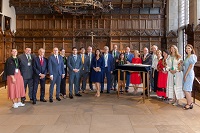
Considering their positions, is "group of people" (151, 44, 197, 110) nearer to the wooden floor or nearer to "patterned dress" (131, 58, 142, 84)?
the wooden floor

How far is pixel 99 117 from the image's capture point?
203 inches

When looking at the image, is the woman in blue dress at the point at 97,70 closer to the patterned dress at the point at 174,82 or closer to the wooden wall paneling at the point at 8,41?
the patterned dress at the point at 174,82

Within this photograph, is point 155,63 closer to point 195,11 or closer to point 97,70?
point 97,70

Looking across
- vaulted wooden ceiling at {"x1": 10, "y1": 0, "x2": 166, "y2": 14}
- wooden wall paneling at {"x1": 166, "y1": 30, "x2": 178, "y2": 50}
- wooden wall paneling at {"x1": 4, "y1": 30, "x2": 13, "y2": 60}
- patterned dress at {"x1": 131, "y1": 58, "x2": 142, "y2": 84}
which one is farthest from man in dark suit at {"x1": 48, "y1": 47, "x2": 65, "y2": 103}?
wooden wall paneling at {"x1": 166, "y1": 30, "x2": 178, "y2": 50}

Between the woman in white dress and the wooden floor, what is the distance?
354 mm

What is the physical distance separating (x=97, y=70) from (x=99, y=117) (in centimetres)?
290

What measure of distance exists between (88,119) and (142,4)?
11.0 m

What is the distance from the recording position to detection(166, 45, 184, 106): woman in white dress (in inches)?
252

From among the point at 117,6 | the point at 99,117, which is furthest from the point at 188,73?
the point at 117,6

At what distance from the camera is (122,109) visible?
235 inches

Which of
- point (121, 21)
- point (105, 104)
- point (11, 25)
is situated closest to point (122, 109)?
point (105, 104)

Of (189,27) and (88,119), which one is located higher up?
(189,27)

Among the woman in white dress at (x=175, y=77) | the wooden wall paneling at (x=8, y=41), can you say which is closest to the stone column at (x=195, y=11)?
the woman in white dress at (x=175, y=77)

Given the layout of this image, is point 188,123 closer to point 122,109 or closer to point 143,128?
point 143,128
